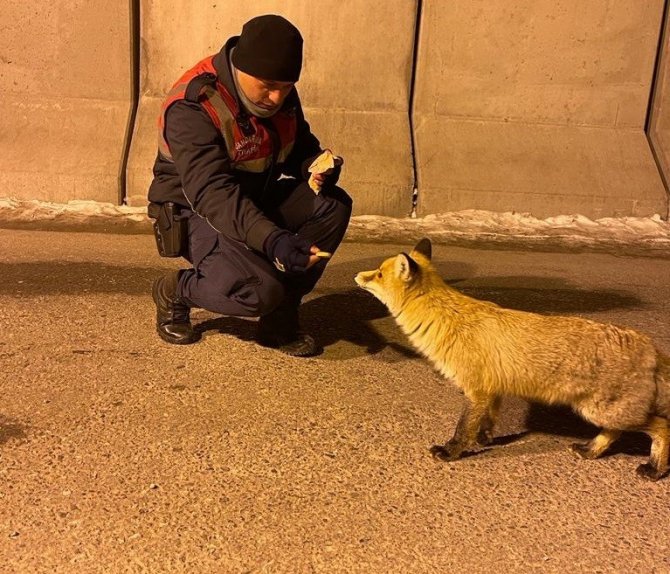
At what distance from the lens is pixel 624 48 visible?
777 cm

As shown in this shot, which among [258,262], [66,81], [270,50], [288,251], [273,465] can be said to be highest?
[270,50]

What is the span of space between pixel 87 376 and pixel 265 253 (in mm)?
1180

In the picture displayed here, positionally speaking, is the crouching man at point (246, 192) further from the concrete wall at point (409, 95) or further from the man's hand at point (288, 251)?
the concrete wall at point (409, 95)

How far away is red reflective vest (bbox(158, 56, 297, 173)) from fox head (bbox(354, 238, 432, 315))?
903 mm

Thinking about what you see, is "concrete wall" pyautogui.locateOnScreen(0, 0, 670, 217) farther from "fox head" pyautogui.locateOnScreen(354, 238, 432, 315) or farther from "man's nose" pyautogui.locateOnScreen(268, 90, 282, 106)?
"fox head" pyautogui.locateOnScreen(354, 238, 432, 315)

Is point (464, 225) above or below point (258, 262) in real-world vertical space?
below

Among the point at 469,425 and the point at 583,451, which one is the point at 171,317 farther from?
the point at 583,451

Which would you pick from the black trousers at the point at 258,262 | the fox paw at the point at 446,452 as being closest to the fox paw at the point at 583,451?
the fox paw at the point at 446,452

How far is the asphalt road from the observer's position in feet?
7.66

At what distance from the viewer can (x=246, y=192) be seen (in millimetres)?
3727

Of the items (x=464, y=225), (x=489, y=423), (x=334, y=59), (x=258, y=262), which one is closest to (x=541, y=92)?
(x=464, y=225)

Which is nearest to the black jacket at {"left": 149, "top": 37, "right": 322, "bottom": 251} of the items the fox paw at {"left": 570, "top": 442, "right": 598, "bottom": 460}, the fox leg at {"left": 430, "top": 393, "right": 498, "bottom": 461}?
the fox leg at {"left": 430, "top": 393, "right": 498, "bottom": 461}

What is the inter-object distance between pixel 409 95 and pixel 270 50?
16.1 feet

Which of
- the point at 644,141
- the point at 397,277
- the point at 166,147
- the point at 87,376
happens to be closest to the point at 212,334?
the point at 87,376
